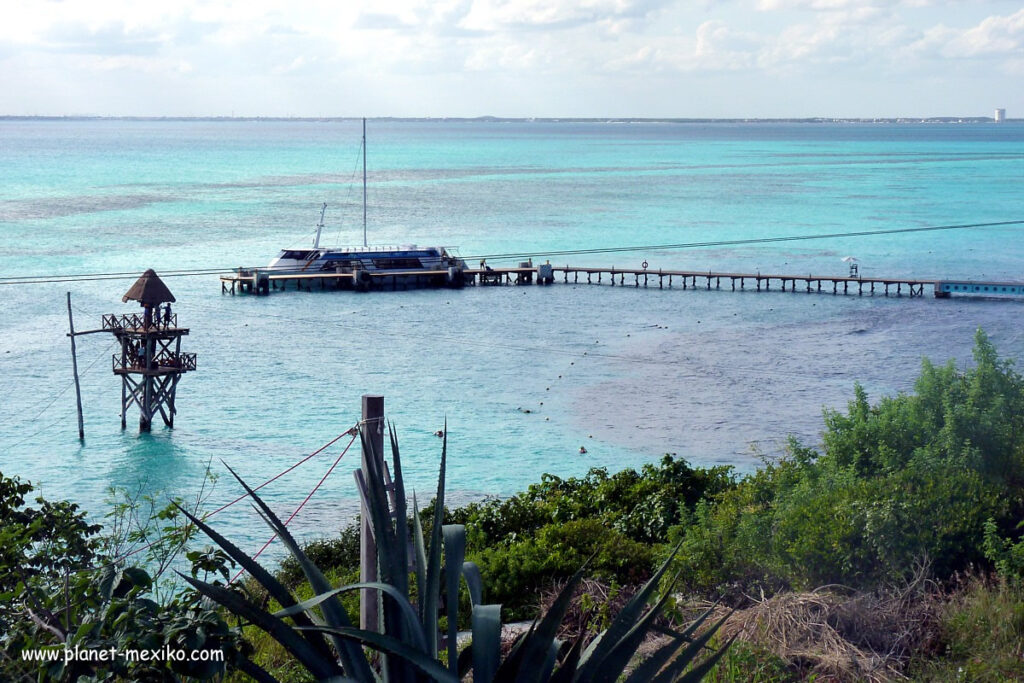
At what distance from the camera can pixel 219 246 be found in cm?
7619

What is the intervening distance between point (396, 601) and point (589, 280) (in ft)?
187

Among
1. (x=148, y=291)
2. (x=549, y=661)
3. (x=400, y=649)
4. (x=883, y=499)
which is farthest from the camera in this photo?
(x=148, y=291)

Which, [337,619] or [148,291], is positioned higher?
[337,619]

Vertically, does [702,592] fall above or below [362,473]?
below

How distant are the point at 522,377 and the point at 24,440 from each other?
16683 millimetres

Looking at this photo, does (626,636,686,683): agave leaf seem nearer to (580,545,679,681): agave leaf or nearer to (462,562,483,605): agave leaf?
(580,545,679,681): agave leaf

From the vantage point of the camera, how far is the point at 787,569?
881 cm

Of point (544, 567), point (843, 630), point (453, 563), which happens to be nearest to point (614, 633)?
point (453, 563)

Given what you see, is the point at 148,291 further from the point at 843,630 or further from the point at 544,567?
the point at 843,630

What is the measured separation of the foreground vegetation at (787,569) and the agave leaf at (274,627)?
0.06 metres

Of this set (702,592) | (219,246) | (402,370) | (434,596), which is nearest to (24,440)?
(402,370)

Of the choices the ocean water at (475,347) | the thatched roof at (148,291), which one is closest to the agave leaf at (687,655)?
the ocean water at (475,347)

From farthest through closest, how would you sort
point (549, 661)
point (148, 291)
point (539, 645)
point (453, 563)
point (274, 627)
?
point (148, 291), point (453, 563), point (549, 661), point (539, 645), point (274, 627)

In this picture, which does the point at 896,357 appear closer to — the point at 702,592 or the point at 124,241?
the point at 702,592
